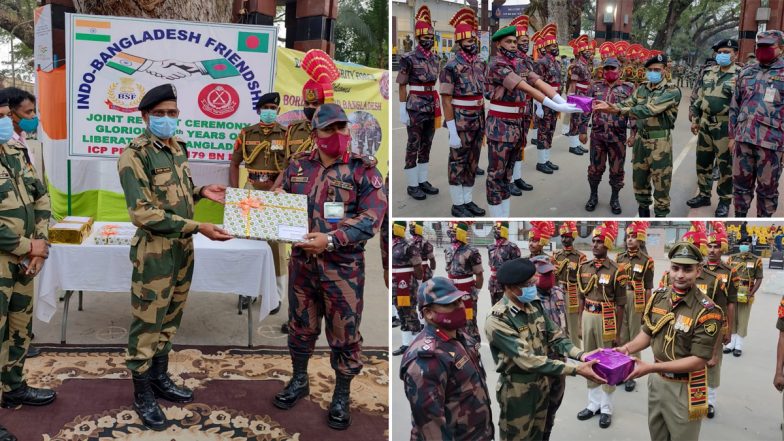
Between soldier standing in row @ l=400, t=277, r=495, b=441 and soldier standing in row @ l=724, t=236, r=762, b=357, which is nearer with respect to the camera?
soldier standing in row @ l=400, t=277, r=495, b=441

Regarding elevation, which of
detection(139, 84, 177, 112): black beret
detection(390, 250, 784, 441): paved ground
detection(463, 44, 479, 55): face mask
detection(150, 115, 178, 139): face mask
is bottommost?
detection(390, 250, 784, 441): paved ground

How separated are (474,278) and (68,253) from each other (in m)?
4.56

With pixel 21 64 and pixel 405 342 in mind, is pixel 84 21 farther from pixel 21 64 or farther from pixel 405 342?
pixel 21 64

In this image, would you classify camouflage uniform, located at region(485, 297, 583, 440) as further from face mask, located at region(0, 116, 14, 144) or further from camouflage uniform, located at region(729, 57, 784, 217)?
camouflage uniform, located at region(729, 57, 784, 217)

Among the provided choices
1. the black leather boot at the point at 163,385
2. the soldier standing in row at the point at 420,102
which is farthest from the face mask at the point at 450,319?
the soldier standing in row at the point at 420,102

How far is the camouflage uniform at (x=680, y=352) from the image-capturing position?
12.4 ft

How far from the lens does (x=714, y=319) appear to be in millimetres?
3777

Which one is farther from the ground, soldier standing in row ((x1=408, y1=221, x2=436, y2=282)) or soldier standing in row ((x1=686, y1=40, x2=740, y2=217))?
soldier standing in row ((x1=686, y1=40, x2=740, y2=217))

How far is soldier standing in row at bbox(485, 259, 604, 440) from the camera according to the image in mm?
3586

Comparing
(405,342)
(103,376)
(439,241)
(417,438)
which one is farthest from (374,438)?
(439,241)

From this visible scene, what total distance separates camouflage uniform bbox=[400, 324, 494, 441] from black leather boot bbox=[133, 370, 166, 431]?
172 cm

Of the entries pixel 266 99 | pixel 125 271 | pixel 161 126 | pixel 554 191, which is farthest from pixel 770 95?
pixel 125 271

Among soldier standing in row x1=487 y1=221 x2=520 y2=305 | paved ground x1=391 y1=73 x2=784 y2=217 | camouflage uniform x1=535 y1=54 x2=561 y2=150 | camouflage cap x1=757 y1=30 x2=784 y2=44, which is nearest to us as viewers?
camouflage cap x1=757 y1=30 x2=784 y2=44

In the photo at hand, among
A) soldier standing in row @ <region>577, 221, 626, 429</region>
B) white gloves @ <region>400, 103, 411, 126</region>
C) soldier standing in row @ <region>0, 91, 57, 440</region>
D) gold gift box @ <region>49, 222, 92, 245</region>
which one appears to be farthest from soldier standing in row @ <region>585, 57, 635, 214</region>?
soldier standing in row @ <region>0, 91, 57, 440</region>
